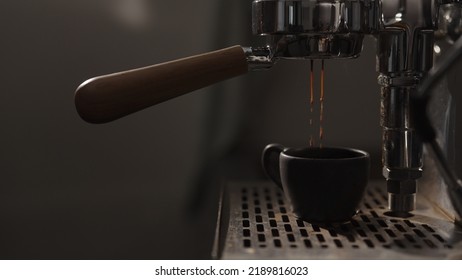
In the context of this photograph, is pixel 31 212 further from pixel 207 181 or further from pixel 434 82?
pixel 434 82

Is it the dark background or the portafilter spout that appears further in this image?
the dark background

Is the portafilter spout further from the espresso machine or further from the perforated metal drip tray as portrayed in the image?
the perforated metal drip tray

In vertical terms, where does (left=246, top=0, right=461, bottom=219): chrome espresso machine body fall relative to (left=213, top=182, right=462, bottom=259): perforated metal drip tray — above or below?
above

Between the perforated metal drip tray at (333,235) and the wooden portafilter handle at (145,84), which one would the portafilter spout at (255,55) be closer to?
the wooden portafilter handle at (145,84)

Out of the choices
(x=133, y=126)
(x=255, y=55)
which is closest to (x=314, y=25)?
(x=255, y=55)

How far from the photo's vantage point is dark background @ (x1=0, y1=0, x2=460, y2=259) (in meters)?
0.56

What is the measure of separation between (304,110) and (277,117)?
28mm

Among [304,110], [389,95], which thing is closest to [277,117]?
[304,110]

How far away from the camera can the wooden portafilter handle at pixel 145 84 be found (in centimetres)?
37

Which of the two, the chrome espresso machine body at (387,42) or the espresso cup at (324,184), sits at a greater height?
the chrome espresso machine body at (387,42)

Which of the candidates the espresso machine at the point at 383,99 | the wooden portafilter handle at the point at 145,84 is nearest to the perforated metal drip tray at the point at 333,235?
the espresso machine at the point at 383,99

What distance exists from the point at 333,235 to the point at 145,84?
6.7 inches

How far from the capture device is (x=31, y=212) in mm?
579

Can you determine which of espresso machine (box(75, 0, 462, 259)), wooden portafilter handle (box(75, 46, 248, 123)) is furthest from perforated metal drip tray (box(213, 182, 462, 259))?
wooden portafilter handle (box(75, 46, 248, 123))
